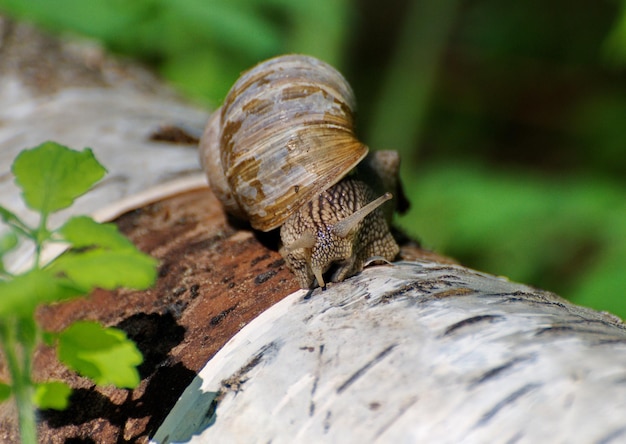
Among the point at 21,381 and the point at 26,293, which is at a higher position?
the point at 26,293

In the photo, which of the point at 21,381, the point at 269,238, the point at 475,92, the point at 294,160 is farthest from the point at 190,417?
the point at 475,92

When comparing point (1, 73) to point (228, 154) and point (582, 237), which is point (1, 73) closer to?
point (228, 154)

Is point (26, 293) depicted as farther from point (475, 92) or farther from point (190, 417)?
point (475, 92)

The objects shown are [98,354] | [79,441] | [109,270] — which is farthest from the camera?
[79,441]

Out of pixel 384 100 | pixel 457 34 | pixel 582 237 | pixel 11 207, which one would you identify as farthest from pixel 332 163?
pixel 457 34

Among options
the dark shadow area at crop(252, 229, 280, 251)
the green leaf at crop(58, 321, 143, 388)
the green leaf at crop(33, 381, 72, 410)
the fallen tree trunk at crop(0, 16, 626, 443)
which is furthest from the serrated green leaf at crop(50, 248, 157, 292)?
the dark shadow area at crop(252, 229, 280, 251)

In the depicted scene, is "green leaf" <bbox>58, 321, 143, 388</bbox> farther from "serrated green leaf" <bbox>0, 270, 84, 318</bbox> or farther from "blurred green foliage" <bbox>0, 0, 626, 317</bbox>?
"blurred green foliage" <bbox>0, 0, 626, 317</bbox>
